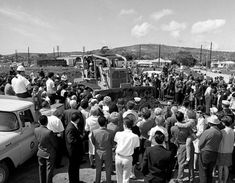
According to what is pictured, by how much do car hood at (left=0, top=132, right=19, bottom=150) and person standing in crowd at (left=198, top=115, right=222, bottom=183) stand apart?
4.13 m

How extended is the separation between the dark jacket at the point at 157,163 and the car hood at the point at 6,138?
3117mm

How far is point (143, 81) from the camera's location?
62.6 ft

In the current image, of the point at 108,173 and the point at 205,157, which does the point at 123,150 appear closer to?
the point at 108,173

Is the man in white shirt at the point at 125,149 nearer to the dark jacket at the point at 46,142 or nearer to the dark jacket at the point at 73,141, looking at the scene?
the dark jacket at the point at 73,141

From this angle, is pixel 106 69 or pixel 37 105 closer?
pixel 37 105

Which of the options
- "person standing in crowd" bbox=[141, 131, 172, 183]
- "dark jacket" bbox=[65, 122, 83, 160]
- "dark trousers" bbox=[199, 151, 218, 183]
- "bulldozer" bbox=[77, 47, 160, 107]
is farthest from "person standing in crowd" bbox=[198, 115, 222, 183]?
"bulldozer" bbox=[77, 47, 160, 107]

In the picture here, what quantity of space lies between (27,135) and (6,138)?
771 mm

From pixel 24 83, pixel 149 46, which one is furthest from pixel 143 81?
pixel 149 46

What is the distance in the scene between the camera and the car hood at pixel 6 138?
5066mm

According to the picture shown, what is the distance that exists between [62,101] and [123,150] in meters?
5.04

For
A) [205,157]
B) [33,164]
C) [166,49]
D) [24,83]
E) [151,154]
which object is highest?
[166,49]

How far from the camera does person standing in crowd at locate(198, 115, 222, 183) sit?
4.73m

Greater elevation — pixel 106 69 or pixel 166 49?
pixel 166 49

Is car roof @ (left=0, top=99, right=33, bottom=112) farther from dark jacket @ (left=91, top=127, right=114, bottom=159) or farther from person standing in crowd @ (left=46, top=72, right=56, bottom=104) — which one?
person standing in crowd @ (left=46, top=72, right=56, bottom=104)
